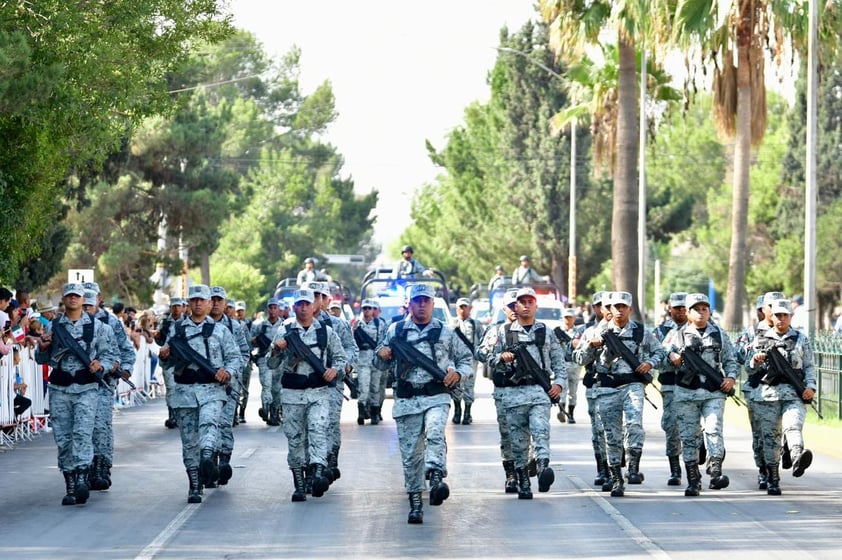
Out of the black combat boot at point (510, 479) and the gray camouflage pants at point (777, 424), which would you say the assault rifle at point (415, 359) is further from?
the gray camouflage pants at point (777, 424)

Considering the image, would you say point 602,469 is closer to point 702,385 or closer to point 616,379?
point 616,379

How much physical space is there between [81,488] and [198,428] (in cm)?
116

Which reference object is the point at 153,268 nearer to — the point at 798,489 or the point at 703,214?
the point at 798,489

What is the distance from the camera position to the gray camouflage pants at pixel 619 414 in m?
14.8

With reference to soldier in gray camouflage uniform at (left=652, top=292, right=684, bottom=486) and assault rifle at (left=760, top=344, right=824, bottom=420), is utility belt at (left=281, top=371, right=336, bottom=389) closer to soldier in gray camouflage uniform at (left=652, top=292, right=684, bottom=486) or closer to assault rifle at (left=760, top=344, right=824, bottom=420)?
soldier in gray camouflage uniform at (left=652, top=292, right=684, bottom=486)

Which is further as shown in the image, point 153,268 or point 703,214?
point 703,214

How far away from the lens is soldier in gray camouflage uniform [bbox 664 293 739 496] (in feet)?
48.7

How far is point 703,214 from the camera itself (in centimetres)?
10619

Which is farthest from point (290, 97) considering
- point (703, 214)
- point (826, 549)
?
point (826, 549)

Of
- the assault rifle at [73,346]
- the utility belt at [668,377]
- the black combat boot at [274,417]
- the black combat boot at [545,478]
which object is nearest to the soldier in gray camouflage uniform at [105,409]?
the assault rifle at [73,346]

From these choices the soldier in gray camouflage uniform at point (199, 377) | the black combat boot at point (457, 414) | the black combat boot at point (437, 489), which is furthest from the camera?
the black combat boot at point (457, 414)

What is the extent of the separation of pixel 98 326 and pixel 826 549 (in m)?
7.14

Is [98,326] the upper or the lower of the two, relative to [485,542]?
upper

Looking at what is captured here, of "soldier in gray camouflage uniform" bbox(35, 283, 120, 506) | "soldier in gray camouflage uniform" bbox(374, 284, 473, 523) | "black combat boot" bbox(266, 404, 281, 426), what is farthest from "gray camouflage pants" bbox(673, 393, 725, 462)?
"black combat boot" bbox(266, 404, 281, 426)
